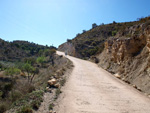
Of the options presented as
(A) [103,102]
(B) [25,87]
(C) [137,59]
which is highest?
(C) [137,59]

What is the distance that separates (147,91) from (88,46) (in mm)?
33714

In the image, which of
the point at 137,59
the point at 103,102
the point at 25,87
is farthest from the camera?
the point at 137,59

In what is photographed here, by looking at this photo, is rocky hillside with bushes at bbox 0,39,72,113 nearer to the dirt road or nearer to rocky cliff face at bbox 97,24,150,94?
the dirt road

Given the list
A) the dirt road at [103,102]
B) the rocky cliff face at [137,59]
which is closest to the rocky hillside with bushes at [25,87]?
the dirt road at [103,102]

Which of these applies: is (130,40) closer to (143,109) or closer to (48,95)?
(143,109)

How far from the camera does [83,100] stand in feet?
20.5

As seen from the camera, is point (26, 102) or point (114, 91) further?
point (114, 91)

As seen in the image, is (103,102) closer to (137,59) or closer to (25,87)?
(25,87)

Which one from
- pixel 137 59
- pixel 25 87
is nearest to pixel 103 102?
pixel 25 87

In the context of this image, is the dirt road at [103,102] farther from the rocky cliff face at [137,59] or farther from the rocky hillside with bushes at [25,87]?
the rocky hillside with bushes at [25,87]

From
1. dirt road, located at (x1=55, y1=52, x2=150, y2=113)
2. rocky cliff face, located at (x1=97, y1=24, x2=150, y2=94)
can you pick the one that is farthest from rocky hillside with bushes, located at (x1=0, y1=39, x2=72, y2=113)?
rocky cliff face, located at (x1=97, y1=24, x2=150, y2=94)

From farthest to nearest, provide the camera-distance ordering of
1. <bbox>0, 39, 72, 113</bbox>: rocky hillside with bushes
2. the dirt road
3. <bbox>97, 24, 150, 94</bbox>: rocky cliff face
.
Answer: <bbox>97, 24, 150, 94</bbox>: rocky cliff face
<bbox>0, 39, 72, 113</bbox>: rocky hillside with bushes
the dirt road

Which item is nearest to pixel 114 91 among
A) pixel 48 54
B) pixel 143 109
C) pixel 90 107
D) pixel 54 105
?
pixel 143 109

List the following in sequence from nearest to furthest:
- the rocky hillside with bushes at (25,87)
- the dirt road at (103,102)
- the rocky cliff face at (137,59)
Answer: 1. the dirt road at (103,102)
2. the rocky hillside with bushes at (25,87)
3. the rocky cliff face at (137,59)
